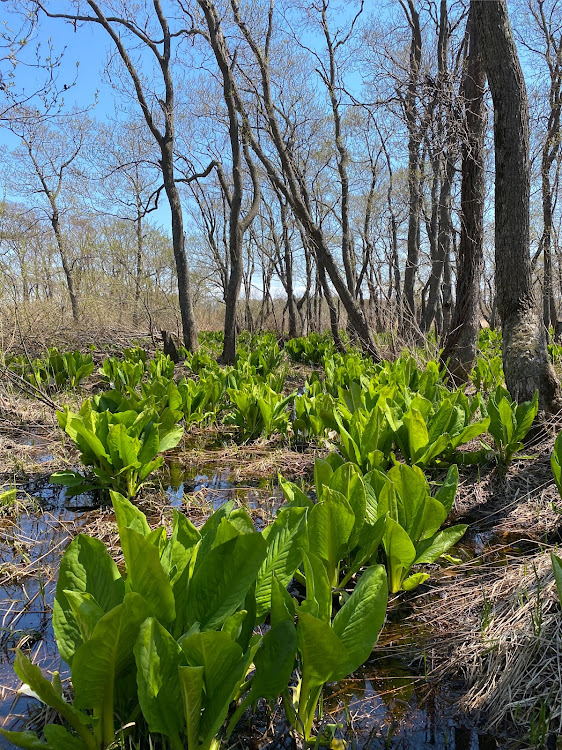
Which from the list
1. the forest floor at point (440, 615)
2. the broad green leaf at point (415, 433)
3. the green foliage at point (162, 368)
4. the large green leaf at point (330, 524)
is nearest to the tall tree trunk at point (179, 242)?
the green foliage at point (162, 368)

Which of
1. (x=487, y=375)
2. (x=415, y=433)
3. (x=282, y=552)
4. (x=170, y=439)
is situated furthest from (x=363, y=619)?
(x=487, y=375)

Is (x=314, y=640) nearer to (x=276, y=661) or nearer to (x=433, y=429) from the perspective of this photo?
(x=276, y=661)

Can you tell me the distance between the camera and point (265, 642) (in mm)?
1339

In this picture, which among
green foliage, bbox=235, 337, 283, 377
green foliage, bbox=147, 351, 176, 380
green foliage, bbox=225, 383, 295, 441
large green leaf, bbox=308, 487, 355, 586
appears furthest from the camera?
green foliage, bbox=235, 337, 283, 377

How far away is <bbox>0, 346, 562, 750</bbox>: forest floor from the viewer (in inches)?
59.6

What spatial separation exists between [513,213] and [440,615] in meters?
3.03

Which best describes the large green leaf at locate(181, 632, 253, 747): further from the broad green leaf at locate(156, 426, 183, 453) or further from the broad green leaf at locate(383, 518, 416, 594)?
the broad green leaf at locate(156, 426, 183, 453)

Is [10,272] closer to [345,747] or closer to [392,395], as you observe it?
[392,395]

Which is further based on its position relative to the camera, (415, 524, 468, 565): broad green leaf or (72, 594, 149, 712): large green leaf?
(415, 524, 468, 565): broad green leaf

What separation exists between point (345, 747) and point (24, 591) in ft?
5.17

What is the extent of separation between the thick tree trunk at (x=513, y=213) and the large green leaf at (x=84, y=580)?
342 cm

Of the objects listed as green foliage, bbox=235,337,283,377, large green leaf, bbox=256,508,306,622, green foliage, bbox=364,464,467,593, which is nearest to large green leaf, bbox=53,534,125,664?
large green leaf, bbox=256,508,306,622

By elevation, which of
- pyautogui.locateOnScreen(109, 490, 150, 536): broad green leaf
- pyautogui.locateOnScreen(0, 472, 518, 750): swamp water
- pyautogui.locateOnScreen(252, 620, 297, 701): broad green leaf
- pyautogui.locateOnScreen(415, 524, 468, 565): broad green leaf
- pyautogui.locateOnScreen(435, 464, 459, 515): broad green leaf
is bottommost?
pyautogui.locateOnScreen(0, 472, 518, 750): swamp water

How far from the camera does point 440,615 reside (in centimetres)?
206
